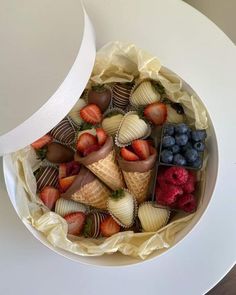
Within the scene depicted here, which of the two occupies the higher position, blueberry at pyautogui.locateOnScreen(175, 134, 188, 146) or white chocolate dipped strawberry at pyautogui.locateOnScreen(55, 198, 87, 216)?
blueberry at pyautogui.locateOnScreen(175, 134, 188, 146)

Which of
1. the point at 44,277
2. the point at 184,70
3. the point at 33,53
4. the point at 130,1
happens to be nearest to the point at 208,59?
the point at 184,70

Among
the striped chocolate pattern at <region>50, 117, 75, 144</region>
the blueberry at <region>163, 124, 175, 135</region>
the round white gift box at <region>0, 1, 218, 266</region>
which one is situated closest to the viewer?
the round white gift box at <region>0, 1, 218, 266</region>

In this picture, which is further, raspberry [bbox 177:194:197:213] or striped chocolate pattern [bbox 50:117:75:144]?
striped chocolate pattern [bbox 50:117:75:144]

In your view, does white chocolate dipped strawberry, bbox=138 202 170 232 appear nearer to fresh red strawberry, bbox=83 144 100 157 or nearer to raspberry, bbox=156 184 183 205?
raspberry, bbox=156 184 183 205

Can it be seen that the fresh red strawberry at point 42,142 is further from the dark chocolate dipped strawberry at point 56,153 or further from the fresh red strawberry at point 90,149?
the fresh red strawberry at point 90,149

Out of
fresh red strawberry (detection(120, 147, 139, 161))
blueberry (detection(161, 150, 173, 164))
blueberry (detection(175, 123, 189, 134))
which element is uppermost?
blueberry (detection(175, 123, 189, 134))

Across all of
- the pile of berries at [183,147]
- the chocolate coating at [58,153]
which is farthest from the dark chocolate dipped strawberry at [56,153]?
the pile of berries at [183,147]

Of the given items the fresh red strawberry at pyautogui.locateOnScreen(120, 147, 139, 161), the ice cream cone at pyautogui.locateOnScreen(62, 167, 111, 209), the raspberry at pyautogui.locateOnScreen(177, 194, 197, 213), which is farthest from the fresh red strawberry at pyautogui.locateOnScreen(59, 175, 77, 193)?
the raspberry at pyautogui.locateOnScreen(177, 194, 197, 213)
